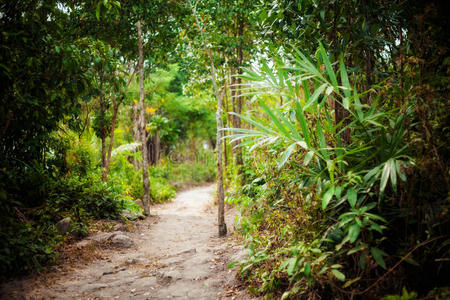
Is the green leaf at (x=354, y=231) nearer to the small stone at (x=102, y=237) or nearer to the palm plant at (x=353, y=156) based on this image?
the palm plant at (x=353, y=156)

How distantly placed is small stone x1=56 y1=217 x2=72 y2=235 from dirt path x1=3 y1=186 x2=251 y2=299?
68cm

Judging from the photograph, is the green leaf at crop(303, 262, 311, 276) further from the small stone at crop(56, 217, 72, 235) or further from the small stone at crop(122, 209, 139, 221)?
the small stone at crop(122, 209, 139, 221)

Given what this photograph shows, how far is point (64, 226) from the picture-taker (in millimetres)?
4062

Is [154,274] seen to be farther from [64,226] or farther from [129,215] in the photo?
[129,215]

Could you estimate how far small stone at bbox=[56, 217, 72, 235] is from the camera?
4006 mm

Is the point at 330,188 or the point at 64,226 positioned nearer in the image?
the point at 330,188

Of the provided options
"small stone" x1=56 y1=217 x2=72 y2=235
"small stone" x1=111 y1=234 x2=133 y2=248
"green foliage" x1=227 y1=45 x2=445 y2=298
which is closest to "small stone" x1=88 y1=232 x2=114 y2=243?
"small stone" x1=111 y1=234 x2=133 y2=248

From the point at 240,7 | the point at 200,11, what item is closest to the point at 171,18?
the point at 200,11

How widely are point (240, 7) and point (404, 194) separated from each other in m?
4.88

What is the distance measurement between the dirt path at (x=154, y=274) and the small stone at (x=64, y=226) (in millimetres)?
684

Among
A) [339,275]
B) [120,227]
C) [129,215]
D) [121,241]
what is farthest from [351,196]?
[129,215]

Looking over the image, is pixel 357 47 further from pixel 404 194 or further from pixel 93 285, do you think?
pixel 93 285

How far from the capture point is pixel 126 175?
8750 millimetres

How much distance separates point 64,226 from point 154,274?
1.75 meters
